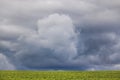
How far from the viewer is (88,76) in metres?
58.3

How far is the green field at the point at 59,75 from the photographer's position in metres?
55.5

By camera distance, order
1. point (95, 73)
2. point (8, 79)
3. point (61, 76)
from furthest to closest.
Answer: point (95, 73)
point (61, 76)
point (8, 79)

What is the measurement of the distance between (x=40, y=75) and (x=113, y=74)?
48.3 ft

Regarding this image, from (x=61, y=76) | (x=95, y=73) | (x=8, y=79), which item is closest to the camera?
(x=8, y=79)

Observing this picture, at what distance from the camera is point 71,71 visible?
63250 millimetres

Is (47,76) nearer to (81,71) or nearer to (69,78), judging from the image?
(69,78)

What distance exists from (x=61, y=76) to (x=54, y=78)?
2.34 m

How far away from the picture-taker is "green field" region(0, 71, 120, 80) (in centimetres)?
5553

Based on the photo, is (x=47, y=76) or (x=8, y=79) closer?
(x=8, y=79)

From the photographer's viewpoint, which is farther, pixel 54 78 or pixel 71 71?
pixel 71 71

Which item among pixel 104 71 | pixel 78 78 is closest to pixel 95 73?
pixel 104 71

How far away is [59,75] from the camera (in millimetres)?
58094

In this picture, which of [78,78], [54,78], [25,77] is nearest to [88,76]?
[78,78]

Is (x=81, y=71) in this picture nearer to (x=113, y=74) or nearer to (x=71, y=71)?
(x=71, y=71)
